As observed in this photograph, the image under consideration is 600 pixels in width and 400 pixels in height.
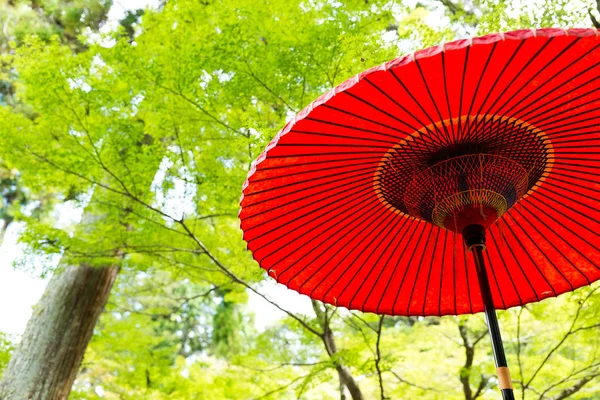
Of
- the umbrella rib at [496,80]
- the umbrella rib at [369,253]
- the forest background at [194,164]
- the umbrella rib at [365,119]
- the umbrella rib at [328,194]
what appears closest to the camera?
the umbrella rib at [496,80]

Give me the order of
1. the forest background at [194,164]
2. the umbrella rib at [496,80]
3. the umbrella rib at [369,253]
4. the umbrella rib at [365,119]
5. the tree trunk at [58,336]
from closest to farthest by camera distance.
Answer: the umbrella rib at [496,80] < the umbrella rib at [365,119] < the umbrella rib at [369,253] < the forest background at [194,164] < the tree trunk at [58,336]

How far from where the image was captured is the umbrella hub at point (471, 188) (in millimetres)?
1417

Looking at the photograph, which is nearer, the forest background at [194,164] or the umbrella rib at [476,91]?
the umbrella rib at [476,91]

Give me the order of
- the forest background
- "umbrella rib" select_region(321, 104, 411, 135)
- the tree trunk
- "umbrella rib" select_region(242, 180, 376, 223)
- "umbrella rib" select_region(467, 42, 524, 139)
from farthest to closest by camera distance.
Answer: the tree trunk → the forest background → "umbrella rib" select_region(242, 180, 376, 223) → "umbrella rib" select_region(321, 104, 411, 135) → "umbrella rib" select_region(467, 42, 524, 139)

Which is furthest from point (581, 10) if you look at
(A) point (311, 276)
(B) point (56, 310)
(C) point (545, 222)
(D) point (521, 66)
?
(B) point (56, 310)

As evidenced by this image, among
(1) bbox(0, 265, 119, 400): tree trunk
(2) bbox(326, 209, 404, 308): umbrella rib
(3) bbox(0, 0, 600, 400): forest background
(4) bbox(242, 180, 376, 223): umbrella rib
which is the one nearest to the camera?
(4) bbox(242, 180, 376, 223): umbrella rib

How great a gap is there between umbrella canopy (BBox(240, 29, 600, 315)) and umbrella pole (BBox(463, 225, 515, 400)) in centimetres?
4

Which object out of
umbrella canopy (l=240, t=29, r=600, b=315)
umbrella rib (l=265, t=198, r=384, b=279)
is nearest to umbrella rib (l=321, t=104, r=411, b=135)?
umbrella canopy (l=240, t=29, r=600, b=315)

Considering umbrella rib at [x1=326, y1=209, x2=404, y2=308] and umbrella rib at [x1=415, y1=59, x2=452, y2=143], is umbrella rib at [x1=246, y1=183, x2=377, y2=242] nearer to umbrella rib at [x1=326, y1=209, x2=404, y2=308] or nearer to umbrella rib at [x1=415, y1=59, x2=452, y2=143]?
umbrella rib at [x1=326, y1=209, x2=404, y2=308]

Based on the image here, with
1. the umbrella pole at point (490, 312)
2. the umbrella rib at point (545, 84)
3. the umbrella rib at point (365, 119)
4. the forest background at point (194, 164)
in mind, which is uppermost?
the forest background at point (194, 164)

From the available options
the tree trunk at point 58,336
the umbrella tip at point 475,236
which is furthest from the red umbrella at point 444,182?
the tree trunk at point 58,336

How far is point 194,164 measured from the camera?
4.08 m

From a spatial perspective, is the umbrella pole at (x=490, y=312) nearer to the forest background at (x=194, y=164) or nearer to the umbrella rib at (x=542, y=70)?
the umbrella rib at (x=542, y=70)

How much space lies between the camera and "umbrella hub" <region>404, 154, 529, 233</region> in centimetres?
Result: 142
